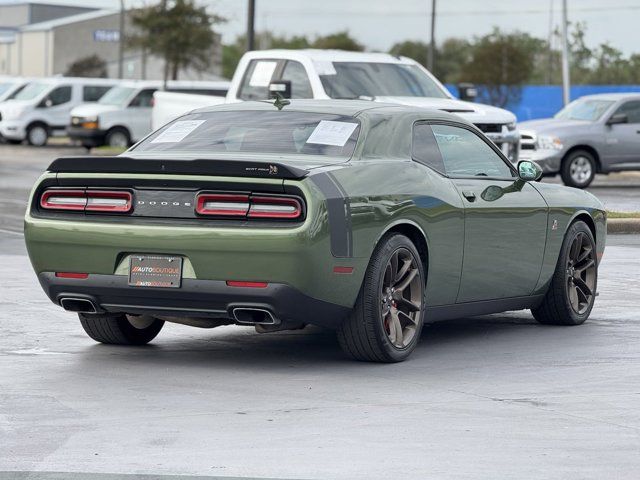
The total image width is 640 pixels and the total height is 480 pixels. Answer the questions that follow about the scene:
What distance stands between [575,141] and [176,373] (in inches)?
767

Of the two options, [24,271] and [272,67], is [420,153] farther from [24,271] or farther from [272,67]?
[272,67]

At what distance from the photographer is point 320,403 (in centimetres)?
725

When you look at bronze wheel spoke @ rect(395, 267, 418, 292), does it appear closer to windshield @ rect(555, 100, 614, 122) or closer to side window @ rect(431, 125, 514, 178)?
side window @ rect(431, 125, 514, 178)

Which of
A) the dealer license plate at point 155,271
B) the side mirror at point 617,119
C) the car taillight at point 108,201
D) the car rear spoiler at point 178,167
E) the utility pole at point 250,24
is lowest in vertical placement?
the dealer license plate at point 155,271

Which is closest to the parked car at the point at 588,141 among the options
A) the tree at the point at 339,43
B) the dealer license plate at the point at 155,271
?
the dealer license plate at the point at 155,271

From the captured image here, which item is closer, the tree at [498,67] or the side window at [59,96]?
the side window at [59,96]

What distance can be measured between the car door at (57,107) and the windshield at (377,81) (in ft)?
88.3

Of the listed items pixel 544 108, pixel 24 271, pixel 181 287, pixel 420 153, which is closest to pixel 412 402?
pixel 181 287

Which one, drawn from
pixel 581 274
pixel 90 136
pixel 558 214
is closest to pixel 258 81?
pixel 581 274

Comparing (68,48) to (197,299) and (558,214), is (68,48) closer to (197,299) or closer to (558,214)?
(558,214)

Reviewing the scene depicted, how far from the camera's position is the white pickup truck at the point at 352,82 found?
1950 cm

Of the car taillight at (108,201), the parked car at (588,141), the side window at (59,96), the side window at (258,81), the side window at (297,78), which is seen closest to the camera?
the car taillight at (108,201)

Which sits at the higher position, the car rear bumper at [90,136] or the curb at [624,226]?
the curb at [624,226]

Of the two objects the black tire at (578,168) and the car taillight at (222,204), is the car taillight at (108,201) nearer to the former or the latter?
the car taillight at (222,204)
